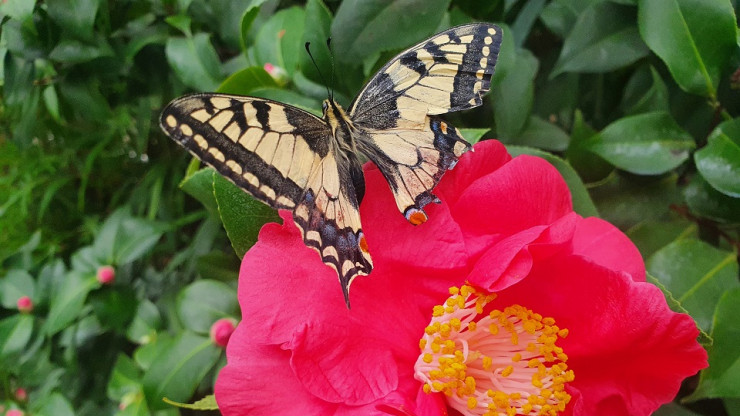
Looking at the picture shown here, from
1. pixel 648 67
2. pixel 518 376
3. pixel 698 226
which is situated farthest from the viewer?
pixel 648 67

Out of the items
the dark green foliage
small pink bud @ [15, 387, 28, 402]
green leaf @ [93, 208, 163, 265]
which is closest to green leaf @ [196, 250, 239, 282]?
the dark green foliage

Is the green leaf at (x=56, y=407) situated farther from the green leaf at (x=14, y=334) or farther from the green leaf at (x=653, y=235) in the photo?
the green leaf at (x=653, y=235)

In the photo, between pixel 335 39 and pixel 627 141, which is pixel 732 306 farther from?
pixel 335 39

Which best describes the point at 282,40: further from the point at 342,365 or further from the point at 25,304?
the point at 25,304

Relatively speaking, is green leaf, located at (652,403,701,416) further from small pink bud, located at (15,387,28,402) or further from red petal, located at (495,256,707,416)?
small pink bud, located at (15,387,28,402)

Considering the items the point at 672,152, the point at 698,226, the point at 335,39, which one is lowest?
the point at 698,226

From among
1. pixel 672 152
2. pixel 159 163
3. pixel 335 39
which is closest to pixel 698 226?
pixel 672 152

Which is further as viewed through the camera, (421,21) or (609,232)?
(421,21)
